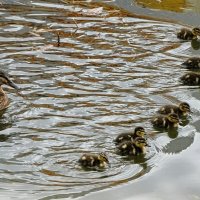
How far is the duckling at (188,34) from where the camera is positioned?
767 cm

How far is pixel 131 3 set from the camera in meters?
9.06

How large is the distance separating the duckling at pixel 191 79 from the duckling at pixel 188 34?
4.05 ft

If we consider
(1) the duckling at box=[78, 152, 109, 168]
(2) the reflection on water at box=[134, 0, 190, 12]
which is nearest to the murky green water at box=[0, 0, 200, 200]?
(1) the duckling at box=[78, 152, 109, 168]

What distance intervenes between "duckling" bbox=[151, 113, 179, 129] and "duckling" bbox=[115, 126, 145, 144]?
10.5 inches

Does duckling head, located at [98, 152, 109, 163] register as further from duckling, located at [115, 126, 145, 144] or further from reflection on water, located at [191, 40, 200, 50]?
reflection on water, located at [191, 40, 200, 50]

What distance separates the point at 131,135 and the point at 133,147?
0.62 feet

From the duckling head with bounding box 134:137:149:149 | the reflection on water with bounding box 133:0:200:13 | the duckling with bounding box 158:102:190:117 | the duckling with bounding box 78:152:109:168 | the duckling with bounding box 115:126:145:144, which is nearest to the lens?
the duckling with bounding box 78:152:109:168

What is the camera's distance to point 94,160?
4.70 metres

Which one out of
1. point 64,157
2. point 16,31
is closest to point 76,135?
point 64,157

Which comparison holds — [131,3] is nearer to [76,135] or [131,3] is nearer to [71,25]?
[71,25]

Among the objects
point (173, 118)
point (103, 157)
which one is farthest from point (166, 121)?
point (103, 157)

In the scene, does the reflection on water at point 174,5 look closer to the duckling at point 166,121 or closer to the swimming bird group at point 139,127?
the swimming bird group at point 139,127

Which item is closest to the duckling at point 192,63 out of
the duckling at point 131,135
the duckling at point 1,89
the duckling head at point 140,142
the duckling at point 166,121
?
the duckling at point 166,121

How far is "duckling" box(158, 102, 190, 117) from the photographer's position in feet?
18.6
